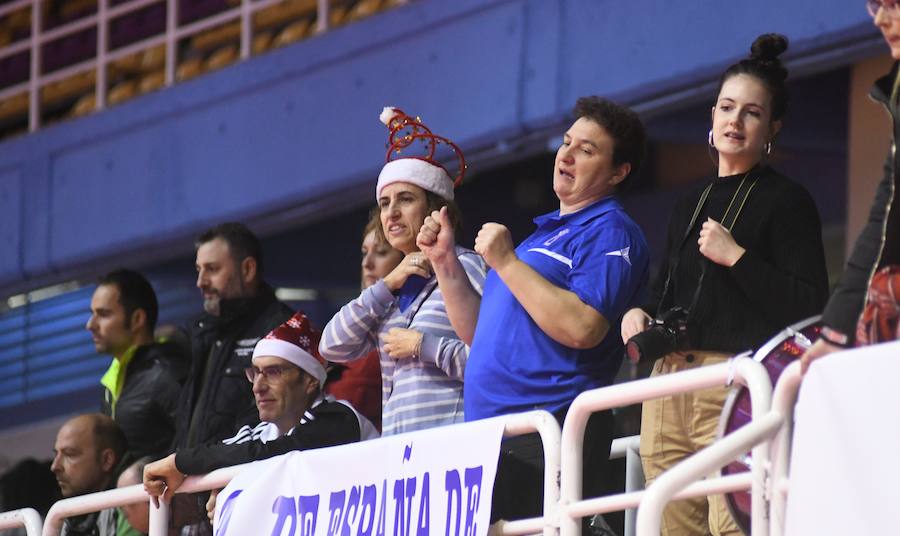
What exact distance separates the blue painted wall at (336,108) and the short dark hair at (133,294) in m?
1.98

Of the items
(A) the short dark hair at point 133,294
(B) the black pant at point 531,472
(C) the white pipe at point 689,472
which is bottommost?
(C) the white pipe at point 689,472

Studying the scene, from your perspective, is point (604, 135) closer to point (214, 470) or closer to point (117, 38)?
point (214, 470)

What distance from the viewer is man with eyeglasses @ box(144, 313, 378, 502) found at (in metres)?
5.00

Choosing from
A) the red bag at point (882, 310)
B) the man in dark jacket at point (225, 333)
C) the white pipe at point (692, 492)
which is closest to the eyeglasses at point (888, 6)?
the red bag at point (882, 310)

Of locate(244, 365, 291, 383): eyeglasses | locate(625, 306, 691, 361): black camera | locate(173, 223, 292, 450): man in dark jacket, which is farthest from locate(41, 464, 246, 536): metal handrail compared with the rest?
locate(625, 306, 691, 361): black camera

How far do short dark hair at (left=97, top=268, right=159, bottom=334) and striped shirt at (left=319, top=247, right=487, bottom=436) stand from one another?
223 cm

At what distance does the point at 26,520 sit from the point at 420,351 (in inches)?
65.6

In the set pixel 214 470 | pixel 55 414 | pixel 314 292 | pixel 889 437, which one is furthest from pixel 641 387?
pixel 55 414

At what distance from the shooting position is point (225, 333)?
19.6 ft

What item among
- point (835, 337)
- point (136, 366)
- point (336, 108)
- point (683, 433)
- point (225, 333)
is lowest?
point (835, 337)

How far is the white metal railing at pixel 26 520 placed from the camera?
5.44 metres

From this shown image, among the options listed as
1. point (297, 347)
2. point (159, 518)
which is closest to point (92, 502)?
point (159, 518)

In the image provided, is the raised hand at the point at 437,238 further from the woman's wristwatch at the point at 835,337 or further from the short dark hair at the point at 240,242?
the short dark hair at the point at 240,242

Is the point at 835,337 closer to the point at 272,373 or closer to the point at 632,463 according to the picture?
the point at 632,463
